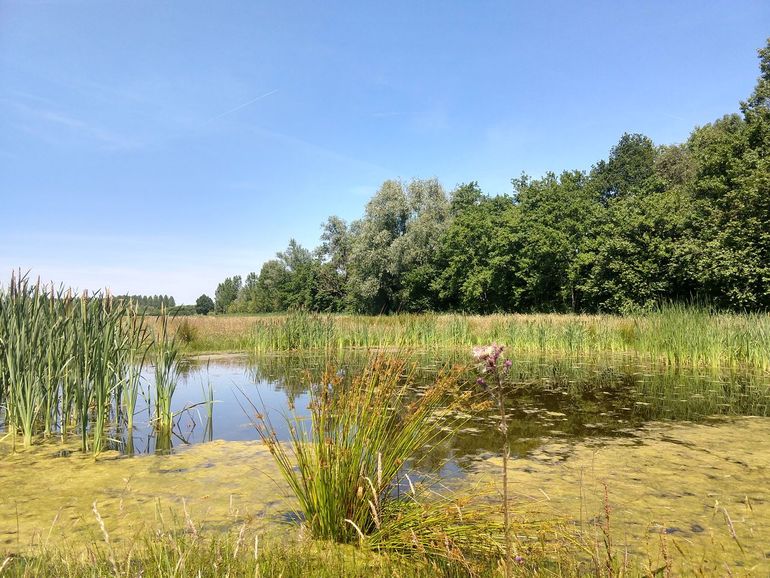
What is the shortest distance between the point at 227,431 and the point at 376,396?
3.53 meters

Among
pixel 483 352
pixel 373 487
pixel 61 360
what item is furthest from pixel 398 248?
pixel 483 352

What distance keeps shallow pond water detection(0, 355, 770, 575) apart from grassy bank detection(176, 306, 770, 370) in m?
3.97

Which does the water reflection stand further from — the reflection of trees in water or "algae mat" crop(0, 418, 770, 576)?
"algae mat" crop(0, 418, 770, 576)

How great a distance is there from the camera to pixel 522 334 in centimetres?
1519

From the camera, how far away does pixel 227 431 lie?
18.9 feet

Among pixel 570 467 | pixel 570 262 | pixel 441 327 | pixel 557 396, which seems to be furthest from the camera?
pixel 570 262

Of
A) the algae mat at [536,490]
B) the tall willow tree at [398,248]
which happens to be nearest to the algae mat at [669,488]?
the algae mat at [536,490]

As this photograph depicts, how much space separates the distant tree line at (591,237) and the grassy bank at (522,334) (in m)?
1.22

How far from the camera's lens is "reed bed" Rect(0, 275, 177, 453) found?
4.68 m

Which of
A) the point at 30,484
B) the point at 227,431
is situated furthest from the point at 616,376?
the point at 30,484

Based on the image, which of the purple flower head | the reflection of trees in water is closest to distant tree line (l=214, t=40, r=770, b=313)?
the reflection of trees in water

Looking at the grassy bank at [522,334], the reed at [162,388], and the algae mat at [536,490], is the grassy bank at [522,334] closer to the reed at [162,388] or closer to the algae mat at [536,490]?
the reed at [162,388]

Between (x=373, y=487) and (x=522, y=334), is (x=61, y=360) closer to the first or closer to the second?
(x=373, y=487)

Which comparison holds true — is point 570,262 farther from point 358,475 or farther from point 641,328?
point 358,475
